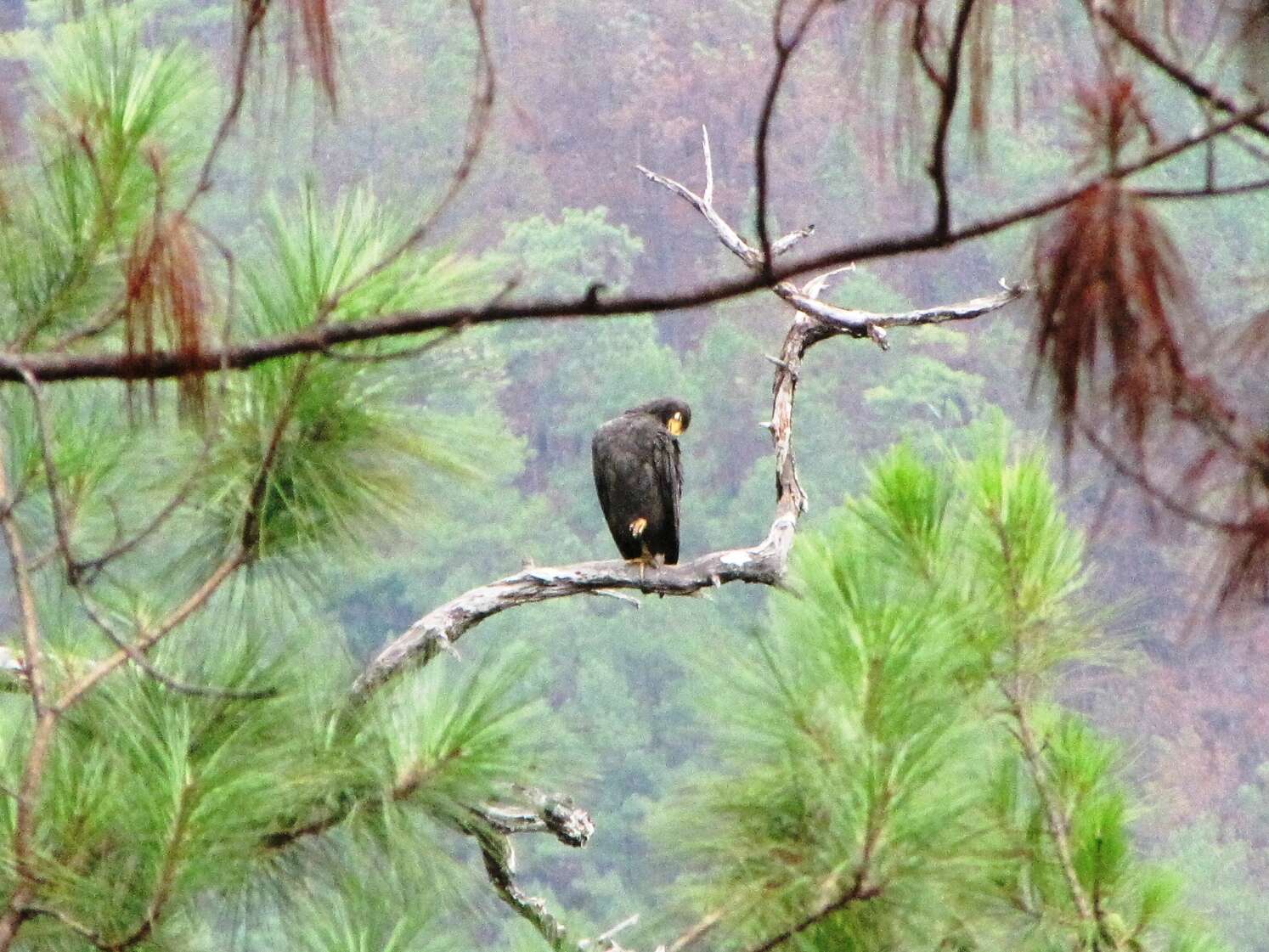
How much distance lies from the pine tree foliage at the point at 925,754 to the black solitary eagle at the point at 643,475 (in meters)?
1.54

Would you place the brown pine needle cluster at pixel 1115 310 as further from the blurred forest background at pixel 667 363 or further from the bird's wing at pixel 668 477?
the blurred forest background at pixel 667 363

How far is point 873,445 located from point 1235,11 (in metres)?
12.3

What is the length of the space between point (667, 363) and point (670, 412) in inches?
390

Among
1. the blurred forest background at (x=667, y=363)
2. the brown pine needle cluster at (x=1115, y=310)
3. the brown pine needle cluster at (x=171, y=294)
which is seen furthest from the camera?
the blurred forest background at (x=667, y=363)

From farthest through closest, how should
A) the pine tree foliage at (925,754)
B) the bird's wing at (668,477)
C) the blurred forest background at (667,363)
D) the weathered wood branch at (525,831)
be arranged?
the blurred forest background at (667,363)
the bird's wing at (668,477)
the weathered wood branch at (525,831)
the pine tree foliage at (925,754)

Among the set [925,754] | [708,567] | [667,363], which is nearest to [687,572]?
[708,567]

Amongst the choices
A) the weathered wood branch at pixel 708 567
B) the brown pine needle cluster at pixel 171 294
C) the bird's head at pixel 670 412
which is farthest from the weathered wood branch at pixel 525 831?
the bird's head at pixel 670 412

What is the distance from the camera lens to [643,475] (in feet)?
11.6

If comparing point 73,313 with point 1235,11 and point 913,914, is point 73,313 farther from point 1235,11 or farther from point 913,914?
point 1235,11

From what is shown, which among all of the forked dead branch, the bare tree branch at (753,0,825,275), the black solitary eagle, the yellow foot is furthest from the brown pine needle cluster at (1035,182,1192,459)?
the black solitary eagle

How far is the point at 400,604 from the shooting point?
40.9ft

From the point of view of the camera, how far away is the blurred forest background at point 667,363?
1057 cm

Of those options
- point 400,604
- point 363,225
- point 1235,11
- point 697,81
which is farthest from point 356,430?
point 697,81

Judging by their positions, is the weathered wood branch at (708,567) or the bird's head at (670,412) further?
the bird's head at (670,412)
